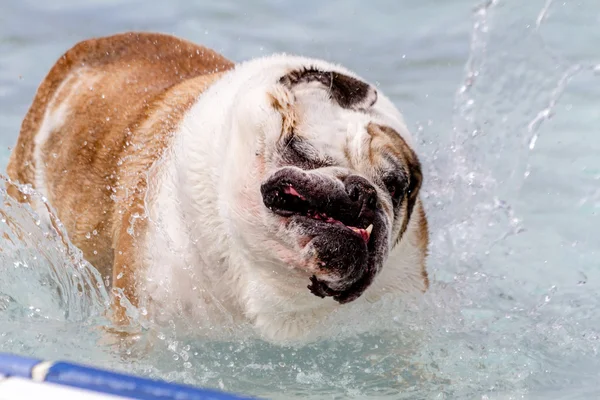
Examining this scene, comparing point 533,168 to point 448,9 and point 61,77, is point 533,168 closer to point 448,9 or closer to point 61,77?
point 448,9

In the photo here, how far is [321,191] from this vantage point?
2473mm

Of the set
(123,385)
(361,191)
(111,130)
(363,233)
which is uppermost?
(123,385)

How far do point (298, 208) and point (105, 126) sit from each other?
71.3 inches

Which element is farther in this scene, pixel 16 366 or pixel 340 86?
pixel 340 86

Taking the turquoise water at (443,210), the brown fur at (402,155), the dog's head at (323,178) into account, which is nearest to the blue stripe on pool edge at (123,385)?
the dog's head at (323,178)

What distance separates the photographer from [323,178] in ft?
8.16

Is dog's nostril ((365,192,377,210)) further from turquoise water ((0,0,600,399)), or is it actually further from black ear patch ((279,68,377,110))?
turquoise water ((0,0,600,399))

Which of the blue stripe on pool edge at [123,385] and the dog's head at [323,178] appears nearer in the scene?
the blue stripe on pool edge at [123,385]

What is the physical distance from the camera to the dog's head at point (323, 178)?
2.49 m

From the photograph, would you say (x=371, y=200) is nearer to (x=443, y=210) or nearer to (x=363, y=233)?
(x=363, y=233)

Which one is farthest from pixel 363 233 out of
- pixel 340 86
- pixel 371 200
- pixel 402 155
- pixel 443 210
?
pixel 443 210

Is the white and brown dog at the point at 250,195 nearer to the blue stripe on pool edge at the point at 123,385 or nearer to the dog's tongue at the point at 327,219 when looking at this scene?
the dog's tongue at the point at 327,219

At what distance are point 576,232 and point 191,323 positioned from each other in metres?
Result: 3.08

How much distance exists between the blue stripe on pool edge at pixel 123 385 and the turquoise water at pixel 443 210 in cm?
158
